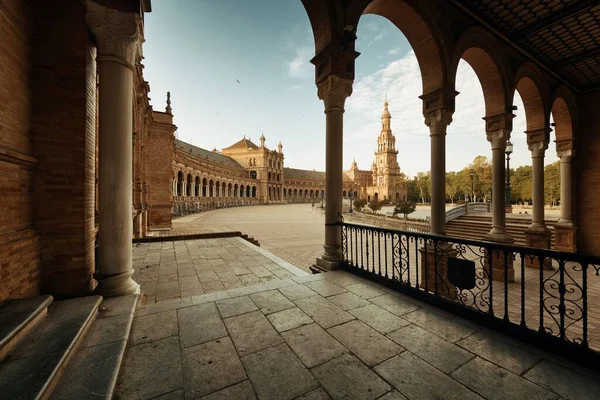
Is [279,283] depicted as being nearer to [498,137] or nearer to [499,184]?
[499,184]

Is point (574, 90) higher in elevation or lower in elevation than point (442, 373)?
higher

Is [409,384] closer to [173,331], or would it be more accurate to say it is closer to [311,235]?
[173,331]

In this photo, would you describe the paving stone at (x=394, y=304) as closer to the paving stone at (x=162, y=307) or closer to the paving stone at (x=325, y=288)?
the paving stone at (x=325, y=288)

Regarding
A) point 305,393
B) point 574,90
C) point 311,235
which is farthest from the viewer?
point 311,235

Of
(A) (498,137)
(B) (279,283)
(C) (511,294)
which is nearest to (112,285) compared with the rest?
(B) (279,283)

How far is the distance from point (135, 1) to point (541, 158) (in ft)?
45.8

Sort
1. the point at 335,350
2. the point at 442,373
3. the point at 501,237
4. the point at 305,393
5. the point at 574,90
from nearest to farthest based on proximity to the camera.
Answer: the point at 305,393
the point at 442,373
the point at 335,350
the point at 501,237
the point at 574,90

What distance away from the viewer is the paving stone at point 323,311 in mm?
3066

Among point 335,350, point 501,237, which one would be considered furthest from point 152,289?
point 501,237

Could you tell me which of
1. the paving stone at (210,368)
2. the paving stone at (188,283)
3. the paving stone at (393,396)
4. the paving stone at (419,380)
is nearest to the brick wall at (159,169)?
the paving stone at (188,283)

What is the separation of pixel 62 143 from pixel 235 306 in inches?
136

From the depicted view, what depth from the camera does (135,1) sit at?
11.7ft

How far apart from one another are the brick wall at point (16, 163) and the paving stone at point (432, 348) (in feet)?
14.8

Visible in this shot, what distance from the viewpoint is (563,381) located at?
2.05 m
